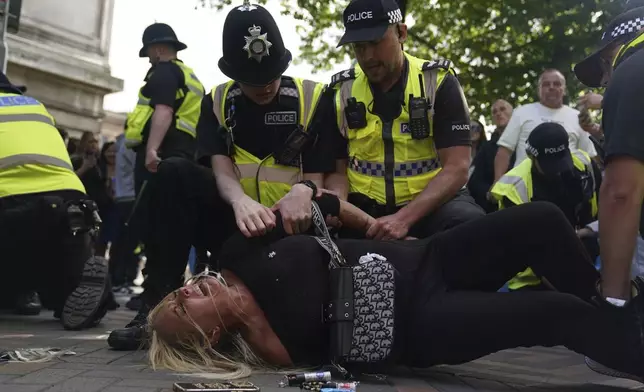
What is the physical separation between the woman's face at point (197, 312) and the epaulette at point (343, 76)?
1.49 m

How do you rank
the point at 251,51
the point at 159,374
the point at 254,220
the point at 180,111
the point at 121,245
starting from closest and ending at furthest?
the point at 159,374
the point at 254,220
the point at 251,51
the point at 180,111
the point at 121,245

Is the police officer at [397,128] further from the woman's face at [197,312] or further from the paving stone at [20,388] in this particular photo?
the paving stone at [20,388]

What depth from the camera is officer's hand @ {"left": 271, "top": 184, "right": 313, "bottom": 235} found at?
3.59 meters

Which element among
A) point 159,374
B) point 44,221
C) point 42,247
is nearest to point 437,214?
point 159,374

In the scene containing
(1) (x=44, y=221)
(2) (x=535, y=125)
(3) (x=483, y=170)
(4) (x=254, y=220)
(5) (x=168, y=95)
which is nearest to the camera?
(4) (x=254, y=220)

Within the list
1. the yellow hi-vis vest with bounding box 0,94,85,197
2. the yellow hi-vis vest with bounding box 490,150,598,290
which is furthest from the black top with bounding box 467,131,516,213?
the yellow hi-vis vest with bounding box 0,94,85,197

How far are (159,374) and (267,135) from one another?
1494mm

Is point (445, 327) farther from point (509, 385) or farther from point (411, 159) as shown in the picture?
point (411, 159)

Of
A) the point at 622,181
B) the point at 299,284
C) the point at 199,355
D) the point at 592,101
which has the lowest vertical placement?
the point at 199,355

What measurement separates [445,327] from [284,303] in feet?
2.08

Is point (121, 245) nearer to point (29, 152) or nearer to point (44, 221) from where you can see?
point (44, 221)

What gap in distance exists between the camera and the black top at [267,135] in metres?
4.36

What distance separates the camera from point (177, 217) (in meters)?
4.25

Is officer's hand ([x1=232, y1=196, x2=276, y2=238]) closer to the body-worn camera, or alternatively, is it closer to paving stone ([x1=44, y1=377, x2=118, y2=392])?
paving stone ([x1=44, y1=377, x2=118, y2=392])
